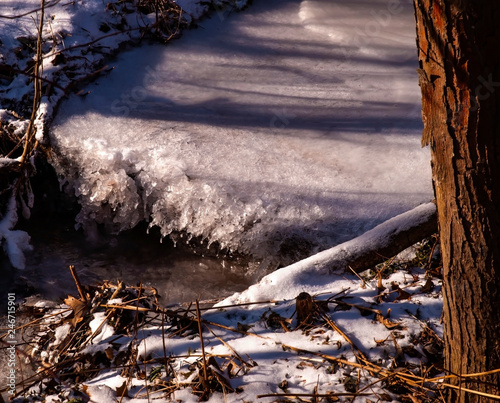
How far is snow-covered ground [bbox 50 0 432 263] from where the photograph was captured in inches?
157

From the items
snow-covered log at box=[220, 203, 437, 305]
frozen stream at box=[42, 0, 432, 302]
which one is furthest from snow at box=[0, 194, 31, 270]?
snow-covered log at box=[220, 203, 437, 305]

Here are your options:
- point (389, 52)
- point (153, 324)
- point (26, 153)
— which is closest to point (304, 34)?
point (389, 52)

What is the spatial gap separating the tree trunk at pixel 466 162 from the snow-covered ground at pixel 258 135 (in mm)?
1835

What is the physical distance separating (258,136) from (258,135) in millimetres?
16

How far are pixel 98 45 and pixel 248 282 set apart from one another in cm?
343

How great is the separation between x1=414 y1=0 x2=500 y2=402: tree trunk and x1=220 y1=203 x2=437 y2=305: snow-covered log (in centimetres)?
108

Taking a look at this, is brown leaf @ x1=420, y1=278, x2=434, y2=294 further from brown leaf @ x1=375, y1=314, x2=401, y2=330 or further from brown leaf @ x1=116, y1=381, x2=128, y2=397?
brown leaf @ x1=116, y1=381, x2=128, y2=397

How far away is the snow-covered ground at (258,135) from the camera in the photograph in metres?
3.99

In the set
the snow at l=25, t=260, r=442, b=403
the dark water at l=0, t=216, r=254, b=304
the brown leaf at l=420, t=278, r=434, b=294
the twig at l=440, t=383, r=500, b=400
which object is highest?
the twig at l=440, t=383, r=500, b=400

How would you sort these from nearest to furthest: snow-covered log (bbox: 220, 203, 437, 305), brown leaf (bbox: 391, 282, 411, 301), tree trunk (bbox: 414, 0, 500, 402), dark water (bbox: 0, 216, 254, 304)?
tree trunk (bbox: 414, 0, 500, 402)
brown leaf (bbox: 391, 282, 411, 301)
snow-covered log (bbox: 220, 203, 437, 305)
dark water (bbox: 0, 216, 254, 304)

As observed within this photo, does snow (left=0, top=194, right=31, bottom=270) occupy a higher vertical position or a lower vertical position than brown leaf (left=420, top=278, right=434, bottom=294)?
lower

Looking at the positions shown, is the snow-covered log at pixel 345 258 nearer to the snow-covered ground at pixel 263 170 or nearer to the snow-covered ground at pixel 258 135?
the snow-covered ground at pixel 263 170

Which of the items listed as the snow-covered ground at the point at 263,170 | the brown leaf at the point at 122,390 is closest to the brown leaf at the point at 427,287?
the snow-covered ground at the point at 263,170

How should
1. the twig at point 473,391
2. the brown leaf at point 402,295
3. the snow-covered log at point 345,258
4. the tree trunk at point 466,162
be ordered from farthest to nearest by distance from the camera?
1. the snow-covered log at point 345,258
2. the brown leaf at point 402,295
3. the twig at point 473,391
4. the tree trunk at point 466,162
